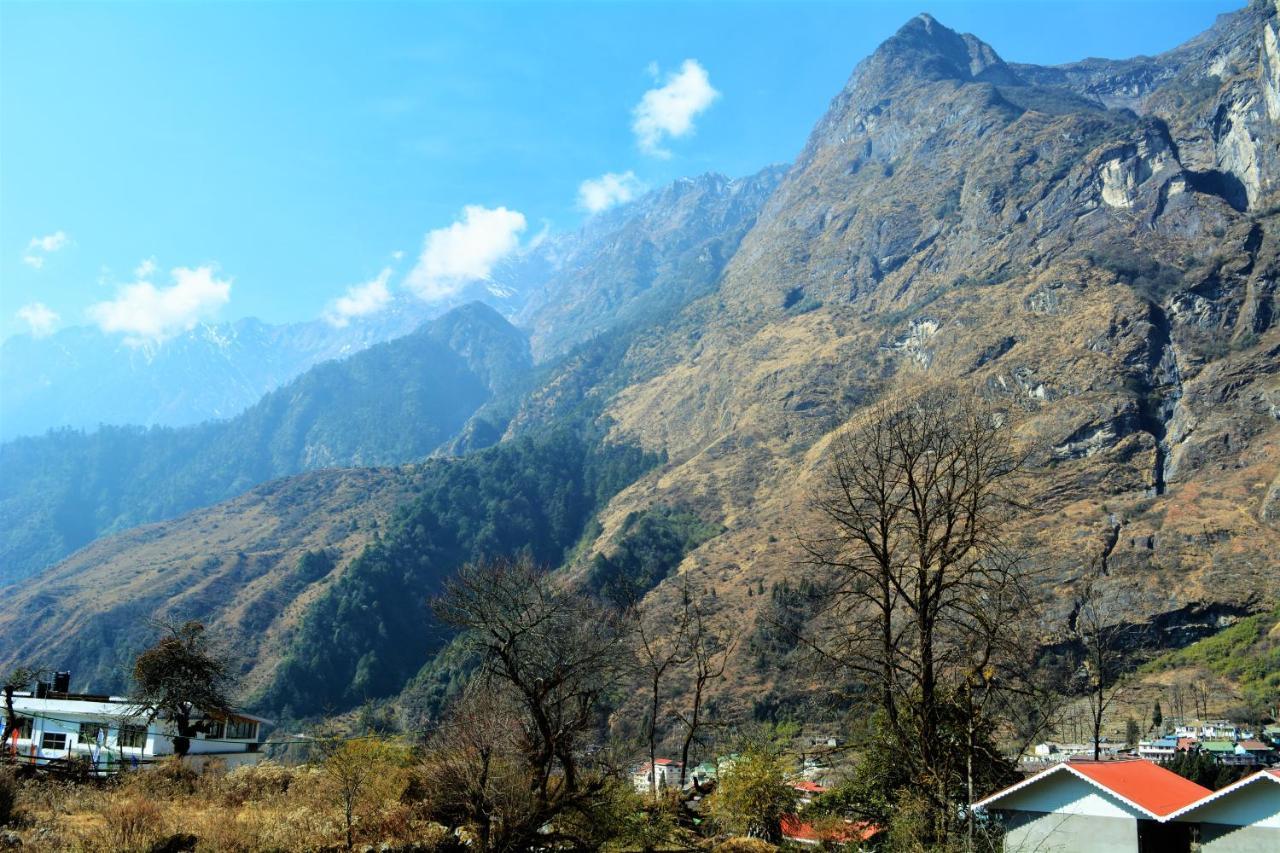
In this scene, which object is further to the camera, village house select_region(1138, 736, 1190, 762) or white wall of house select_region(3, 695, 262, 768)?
village house select_region(1138, 736, 1190, 762)

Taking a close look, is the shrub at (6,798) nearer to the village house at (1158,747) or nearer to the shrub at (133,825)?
the shrub at (133,825)

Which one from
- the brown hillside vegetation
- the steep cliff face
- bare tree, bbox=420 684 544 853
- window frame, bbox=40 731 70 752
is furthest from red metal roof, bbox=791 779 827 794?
the brown hillside vegetation

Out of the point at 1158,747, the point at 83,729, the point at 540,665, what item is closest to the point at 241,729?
the point at 83,729

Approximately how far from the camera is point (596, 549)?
15288cm

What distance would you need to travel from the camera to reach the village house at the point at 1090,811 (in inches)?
882

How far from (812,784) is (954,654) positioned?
20184mm

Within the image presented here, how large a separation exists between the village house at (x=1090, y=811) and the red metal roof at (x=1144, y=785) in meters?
0.03

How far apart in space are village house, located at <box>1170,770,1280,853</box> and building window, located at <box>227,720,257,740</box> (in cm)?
4536

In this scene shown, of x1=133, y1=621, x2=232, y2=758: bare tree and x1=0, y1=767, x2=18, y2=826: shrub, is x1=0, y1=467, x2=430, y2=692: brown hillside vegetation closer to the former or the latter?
x1=133, y1=621, x2=232, y2=758: bare tree

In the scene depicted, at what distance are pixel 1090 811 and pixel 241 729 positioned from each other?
45689 mm

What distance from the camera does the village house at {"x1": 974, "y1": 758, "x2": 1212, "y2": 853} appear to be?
22.4 metres

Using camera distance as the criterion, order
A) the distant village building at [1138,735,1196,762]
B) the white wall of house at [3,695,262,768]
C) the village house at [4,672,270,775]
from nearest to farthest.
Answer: the village house at [4,672,270,775] < the white wall of house at [3,695,262,768] < the distant village building at [1138,735,1196,762]

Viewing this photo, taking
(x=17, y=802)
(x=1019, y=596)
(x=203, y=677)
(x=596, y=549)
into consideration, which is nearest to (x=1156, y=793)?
(x=1019, y=596)

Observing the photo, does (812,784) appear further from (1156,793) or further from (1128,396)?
(1128,396)
